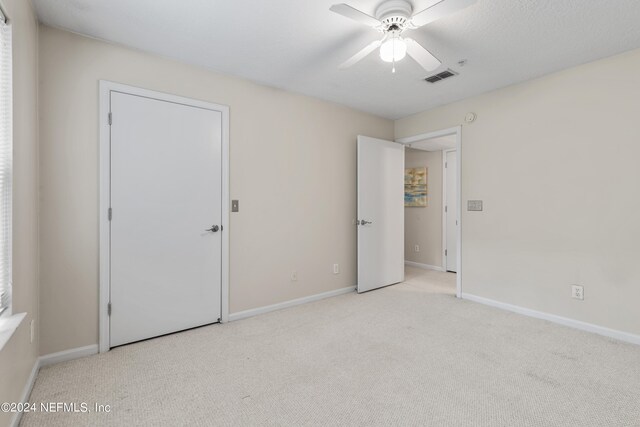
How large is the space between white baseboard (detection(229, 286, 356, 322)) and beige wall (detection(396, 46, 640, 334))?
150cm

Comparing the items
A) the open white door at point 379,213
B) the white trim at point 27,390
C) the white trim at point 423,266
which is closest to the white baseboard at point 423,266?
the white trim at point 423,266

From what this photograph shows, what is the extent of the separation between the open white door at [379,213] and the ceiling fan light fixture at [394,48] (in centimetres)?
188

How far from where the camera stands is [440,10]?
5.86ft

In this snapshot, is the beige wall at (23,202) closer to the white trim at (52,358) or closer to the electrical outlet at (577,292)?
the white trim at (52,358)

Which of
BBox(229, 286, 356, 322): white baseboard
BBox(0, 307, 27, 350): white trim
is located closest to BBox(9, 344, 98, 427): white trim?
BBox(0, 307, 27, 350): white trim

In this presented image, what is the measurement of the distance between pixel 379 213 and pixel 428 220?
1.95 meters

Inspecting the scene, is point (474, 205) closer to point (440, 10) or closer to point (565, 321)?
point (565, 321)

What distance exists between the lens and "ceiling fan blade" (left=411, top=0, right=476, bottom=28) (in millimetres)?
1683

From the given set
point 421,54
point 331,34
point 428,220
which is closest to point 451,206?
point 428,220

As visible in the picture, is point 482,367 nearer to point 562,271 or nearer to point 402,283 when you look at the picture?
point 562,271

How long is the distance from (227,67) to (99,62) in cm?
99

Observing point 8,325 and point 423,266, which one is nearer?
point 8,325

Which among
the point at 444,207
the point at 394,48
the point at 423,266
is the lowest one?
the point at 423,266

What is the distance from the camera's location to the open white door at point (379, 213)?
4027mm
